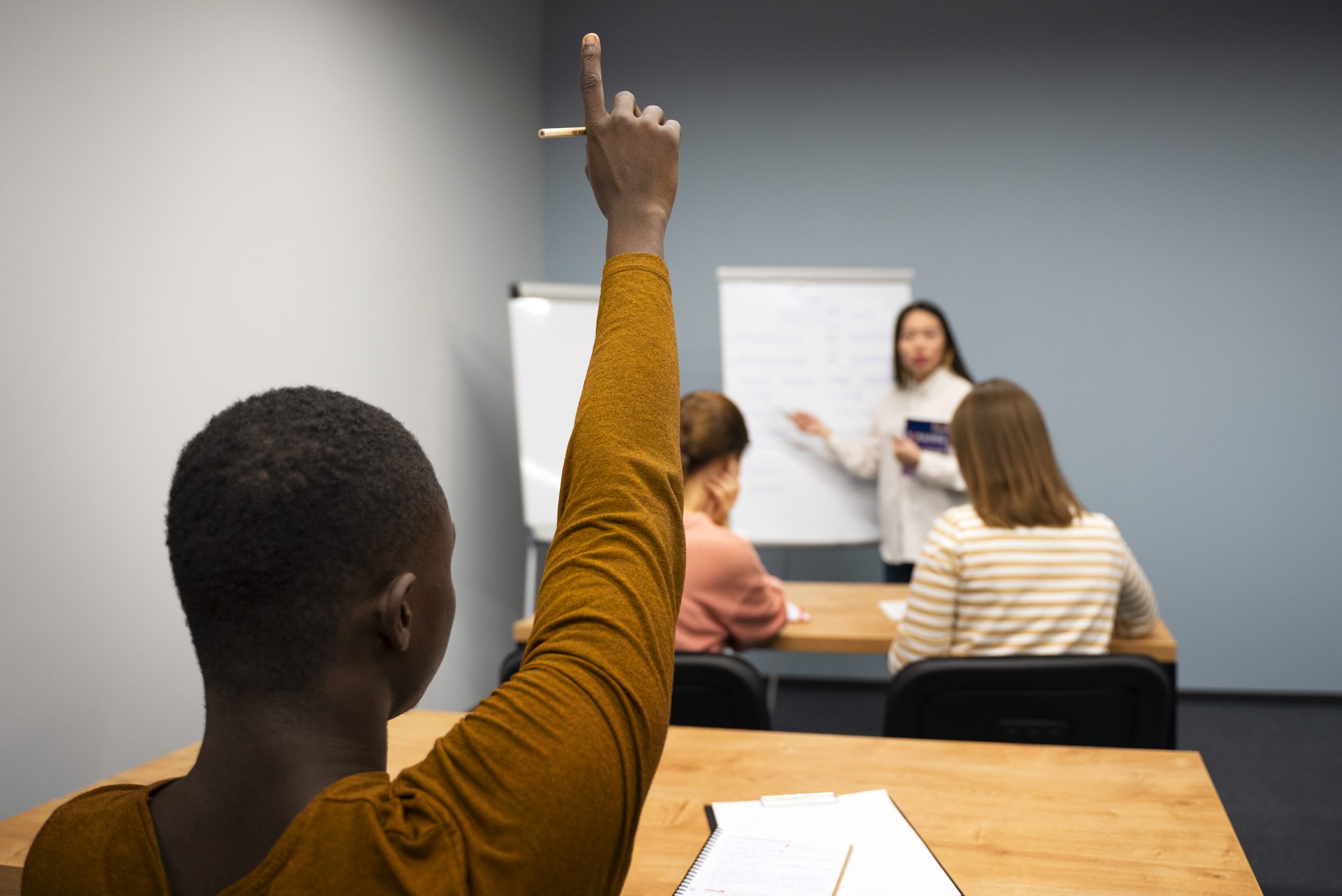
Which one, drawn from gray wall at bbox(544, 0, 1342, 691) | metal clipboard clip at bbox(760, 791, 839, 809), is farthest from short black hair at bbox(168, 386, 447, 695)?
gray wall at bbox(544, 0, 1342, 691)

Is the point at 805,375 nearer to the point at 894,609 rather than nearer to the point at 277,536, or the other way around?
the point at 894,609

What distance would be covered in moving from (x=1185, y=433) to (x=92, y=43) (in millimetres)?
3960

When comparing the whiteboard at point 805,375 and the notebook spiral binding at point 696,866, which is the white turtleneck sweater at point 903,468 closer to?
the whiteboard at point 805,375

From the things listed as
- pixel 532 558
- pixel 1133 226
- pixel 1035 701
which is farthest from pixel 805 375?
pixel 1035 701

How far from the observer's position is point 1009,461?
1.88 metres

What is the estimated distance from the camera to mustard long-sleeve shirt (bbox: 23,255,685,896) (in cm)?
45

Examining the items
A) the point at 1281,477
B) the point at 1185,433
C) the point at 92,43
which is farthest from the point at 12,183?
the point at 1281,477

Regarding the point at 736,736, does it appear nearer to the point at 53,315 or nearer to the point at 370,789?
the point at 370,789

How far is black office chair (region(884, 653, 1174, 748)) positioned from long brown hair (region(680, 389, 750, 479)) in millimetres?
670

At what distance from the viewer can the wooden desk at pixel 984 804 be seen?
88 cm

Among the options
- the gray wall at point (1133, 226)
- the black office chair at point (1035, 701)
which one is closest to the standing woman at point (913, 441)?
the gray wall at point (1133, 226)

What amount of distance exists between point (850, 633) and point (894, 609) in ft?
0.87

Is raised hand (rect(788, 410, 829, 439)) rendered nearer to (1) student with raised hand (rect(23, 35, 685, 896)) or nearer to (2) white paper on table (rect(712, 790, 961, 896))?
(2) white paper on table (rect(712, 790, 961, 896))

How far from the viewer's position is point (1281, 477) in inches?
150
